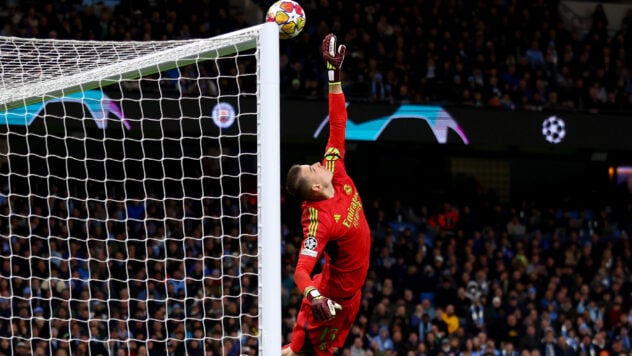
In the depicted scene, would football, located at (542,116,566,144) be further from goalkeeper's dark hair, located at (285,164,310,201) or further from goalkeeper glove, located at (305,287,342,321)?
goalkeeper glove, located at (305,287,342,321)

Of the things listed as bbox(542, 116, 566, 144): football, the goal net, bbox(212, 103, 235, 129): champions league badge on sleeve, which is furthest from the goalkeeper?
bbox(542, 116, 566, 144): football

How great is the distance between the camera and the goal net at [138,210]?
21.6 ft

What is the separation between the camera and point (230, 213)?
16.3m

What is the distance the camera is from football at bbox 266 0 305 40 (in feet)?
21.7

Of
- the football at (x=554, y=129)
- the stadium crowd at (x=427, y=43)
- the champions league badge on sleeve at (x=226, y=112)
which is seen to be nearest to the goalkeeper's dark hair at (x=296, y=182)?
the champions league badge on sleeve at (x=226, y=112)

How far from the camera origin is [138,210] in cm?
1531

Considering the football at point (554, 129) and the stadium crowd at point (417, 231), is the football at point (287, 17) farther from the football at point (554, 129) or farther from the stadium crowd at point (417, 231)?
the football at point (554, 129)

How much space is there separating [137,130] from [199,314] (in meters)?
4.72

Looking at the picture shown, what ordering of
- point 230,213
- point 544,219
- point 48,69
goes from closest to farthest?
point 48,69
point 230,213
point 544,219

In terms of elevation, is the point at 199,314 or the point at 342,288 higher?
the point at 342,288

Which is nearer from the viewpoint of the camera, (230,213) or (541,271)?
(230,213)

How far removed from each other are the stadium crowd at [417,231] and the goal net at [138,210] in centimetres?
6

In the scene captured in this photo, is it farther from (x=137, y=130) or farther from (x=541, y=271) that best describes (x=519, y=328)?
(x=137, y=130)

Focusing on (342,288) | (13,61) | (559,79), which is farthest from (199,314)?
(559,79)
